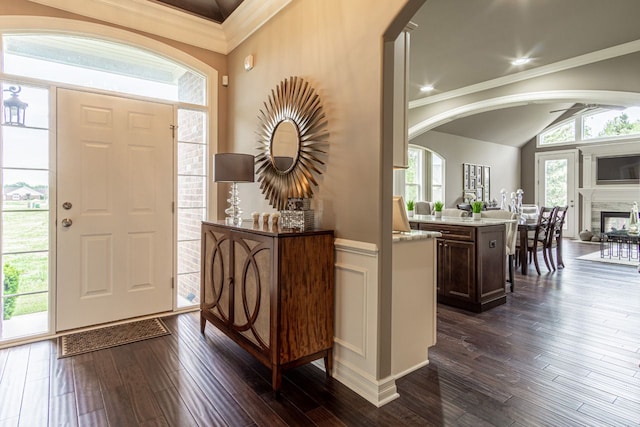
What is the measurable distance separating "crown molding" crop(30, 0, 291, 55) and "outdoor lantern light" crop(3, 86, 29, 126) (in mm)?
797

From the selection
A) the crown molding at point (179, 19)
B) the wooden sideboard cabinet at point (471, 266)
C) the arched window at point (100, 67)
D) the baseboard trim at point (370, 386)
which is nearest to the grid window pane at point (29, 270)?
the arched window at point (100, 67)

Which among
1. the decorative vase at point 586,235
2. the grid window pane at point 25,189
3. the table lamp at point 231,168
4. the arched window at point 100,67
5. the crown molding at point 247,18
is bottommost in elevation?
the decorative vase at point 586,235

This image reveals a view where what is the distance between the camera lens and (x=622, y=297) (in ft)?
13.8

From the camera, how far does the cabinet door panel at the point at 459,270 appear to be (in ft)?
12.0

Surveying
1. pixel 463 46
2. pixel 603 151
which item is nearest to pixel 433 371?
pixel 463 46

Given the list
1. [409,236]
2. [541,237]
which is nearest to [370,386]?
[409,236]

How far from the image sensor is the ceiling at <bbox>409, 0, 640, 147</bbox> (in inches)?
138

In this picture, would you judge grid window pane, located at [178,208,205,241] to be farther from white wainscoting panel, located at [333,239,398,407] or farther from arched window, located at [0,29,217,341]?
white wainscoting panel, located at [333,239,398,407]

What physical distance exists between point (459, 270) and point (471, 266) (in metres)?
0.15

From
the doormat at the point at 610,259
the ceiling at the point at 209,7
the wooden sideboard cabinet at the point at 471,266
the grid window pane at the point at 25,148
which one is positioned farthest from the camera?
the doormat at the point at 610,259

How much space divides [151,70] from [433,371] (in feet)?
12.5

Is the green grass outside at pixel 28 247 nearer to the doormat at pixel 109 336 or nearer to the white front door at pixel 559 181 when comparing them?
the doormat at pixel 109 336

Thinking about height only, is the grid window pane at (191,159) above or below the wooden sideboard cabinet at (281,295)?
above

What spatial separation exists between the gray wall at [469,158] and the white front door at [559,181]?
71cm
